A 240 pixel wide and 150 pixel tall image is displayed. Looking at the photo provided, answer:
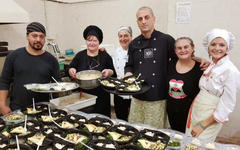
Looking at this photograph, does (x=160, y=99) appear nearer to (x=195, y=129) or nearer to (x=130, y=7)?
(x=195, y=129)

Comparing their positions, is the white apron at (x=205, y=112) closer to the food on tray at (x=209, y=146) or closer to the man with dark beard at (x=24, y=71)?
the food on tray at (x=209, y=146)

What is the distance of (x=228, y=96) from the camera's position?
5.60 feet

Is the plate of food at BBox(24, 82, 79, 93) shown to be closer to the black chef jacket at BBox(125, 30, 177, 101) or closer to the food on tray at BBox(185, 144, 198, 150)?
the black chef jacket at BBox(125, 30, 177, 101)

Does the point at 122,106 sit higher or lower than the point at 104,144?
lower

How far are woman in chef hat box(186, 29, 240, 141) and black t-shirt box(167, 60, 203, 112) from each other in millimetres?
164

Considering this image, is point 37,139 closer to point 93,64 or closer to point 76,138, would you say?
point 76,138

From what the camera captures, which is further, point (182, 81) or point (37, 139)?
point (182, 81)

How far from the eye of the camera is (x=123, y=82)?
223 centimetres

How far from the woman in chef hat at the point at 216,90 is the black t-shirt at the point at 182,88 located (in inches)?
6.5

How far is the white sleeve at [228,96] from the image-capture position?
5.57 feet

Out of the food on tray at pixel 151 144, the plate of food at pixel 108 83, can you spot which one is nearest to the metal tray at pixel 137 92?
the plate of food at pixel 108 83

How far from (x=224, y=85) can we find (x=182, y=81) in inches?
18.1

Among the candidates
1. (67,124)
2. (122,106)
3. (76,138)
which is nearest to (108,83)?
(67,124)

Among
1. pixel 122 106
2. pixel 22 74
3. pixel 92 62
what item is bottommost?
pixel 122 106
